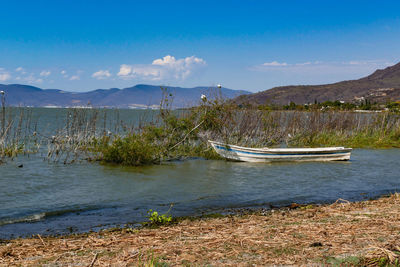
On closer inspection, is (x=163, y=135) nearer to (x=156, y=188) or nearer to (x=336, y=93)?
(x=156, y=188)

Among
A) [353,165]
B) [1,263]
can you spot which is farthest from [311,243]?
[353,165]

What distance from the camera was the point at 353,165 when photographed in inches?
731

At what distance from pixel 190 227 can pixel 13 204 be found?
6.02 m

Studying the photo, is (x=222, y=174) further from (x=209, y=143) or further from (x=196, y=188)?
(x=209, y=143)

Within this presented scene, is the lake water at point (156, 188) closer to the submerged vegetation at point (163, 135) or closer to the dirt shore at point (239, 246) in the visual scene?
the submerged vegetation at point (163, 135)

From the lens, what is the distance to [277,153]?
60.1ft

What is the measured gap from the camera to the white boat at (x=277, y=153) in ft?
60.1

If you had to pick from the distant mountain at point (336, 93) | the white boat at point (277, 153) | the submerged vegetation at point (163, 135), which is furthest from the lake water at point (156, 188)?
the distant mountain at point (336, 93)

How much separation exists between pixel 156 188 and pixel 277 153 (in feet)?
24.4

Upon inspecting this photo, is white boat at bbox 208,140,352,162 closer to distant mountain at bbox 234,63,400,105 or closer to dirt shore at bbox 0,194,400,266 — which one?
dirt shore at bbox 0,194,400,266

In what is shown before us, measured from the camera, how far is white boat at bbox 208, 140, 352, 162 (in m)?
18.3

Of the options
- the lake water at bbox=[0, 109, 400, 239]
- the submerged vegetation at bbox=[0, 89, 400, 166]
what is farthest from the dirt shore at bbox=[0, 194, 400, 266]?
the submerged vegetation at bbox=[0, 89, 400, 166]

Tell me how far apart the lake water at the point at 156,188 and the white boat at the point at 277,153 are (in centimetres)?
41

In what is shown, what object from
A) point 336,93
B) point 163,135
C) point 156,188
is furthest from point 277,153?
point 336,93
